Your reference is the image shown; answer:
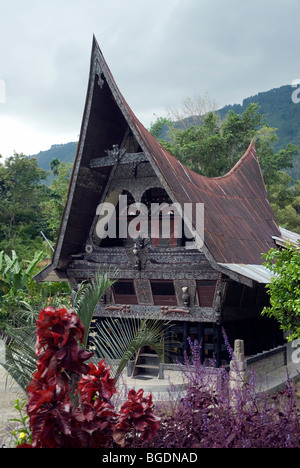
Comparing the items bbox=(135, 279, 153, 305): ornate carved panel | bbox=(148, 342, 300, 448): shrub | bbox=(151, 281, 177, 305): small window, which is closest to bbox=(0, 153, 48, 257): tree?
bbox=(135, 279, 153, 305): ornate carved panel

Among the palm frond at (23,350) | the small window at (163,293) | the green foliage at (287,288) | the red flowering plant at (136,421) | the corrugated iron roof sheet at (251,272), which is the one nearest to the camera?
the red flowering plant at (136,421)

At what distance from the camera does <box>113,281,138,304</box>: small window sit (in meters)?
14.0

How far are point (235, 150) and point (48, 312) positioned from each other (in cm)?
2863

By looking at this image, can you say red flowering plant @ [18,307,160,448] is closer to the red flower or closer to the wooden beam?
the red flower

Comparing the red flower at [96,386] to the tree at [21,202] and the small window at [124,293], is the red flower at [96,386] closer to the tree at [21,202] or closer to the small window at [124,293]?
the small window at [124,293]

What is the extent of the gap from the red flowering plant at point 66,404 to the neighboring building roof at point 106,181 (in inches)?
275

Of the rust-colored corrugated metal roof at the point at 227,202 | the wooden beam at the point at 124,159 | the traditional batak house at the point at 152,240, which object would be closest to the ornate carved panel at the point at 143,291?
the traditional batak house at the point at 152,240

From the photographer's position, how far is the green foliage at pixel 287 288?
991 centimetres

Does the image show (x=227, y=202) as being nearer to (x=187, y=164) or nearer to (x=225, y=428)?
(x=225, y=428)

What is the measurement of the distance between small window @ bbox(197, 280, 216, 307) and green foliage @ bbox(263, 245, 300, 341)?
2050 mm

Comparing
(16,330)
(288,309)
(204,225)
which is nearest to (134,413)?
(16,330)

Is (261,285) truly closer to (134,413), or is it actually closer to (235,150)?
(134,413)

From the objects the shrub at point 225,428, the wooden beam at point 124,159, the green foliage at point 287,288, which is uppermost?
the wooden beam at point 124,159

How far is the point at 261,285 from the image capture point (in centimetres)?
1493
